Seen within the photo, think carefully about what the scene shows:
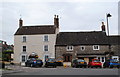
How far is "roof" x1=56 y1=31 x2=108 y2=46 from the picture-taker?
5228 centimetres

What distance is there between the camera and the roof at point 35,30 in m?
53.8

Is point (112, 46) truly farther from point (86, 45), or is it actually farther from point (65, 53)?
point (65, 53)

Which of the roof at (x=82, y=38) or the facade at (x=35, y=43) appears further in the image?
the facade at (x=35, y=43)

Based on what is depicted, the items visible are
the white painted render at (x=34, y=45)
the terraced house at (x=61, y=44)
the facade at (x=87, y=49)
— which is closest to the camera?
the facade at (x=87, y=49)

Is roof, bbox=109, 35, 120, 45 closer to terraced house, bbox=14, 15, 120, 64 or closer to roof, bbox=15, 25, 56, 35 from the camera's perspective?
terraced house, bbox=14, 15, 120, 64

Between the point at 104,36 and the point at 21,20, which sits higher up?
the point at 21,20

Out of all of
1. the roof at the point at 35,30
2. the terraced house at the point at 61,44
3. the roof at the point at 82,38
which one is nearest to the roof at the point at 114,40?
the terraced house at the point at 61,44

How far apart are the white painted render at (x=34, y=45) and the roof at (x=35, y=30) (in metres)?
0.78

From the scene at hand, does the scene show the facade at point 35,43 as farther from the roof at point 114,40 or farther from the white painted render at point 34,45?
the roof at point 114,40

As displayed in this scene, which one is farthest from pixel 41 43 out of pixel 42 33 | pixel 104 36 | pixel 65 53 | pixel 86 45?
pixel 104 36

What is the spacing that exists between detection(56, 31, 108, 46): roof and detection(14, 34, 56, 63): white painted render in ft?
5.59

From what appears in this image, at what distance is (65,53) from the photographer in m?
51.7

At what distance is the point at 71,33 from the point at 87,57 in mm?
8039

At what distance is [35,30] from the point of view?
54.7 metres
